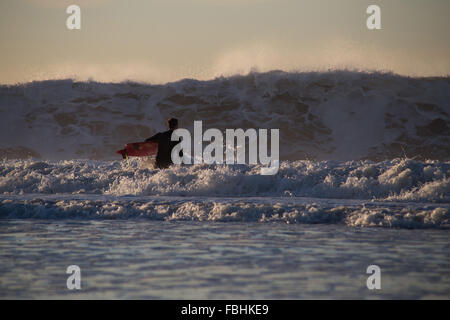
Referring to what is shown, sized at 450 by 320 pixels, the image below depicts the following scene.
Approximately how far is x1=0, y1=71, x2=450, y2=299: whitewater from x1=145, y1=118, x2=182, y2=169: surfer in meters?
0.80

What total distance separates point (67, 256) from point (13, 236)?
213cm

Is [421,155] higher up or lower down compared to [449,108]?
lower down

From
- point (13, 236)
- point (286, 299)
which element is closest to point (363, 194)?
point (13, 236)

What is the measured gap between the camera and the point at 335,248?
7.55 metres

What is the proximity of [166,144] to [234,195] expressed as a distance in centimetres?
237

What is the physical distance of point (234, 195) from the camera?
48.0 ft

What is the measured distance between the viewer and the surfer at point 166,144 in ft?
42.9

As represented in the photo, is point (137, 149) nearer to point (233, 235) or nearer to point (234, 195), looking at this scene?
point (234, 195)

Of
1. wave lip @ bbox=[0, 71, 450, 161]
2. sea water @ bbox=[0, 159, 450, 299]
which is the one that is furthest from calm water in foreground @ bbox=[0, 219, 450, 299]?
wave lip @ bbox=[0, 71, 450, 161]

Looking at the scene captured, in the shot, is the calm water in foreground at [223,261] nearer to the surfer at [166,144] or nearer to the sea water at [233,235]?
the sea water at [233,235]

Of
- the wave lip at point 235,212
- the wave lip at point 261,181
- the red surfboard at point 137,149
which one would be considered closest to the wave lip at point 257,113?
the wave lip at point 261,181

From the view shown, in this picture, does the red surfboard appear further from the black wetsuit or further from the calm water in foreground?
the calm water in foreground

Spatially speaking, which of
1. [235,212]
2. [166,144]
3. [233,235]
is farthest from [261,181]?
[233,235]
